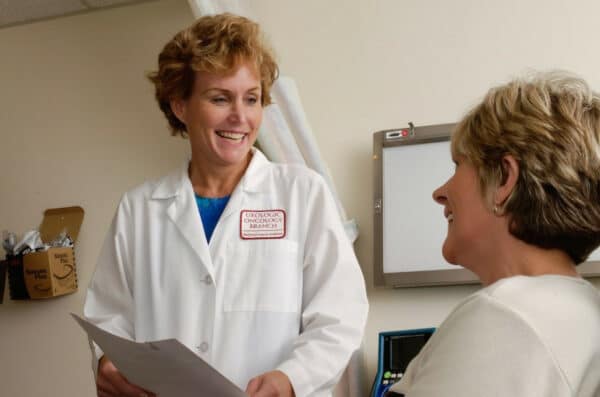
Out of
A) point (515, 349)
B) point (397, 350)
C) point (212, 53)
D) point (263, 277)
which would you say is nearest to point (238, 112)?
point (212, 53)

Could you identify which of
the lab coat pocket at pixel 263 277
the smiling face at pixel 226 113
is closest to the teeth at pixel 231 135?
the smiling face at pixel 226 113

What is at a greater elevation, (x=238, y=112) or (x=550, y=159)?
(x=238, y=112)

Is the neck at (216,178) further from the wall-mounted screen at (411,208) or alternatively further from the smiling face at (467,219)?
the wall-mounted screen at (411,208)

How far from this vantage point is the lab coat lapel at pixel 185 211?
1597 mm

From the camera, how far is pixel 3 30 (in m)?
3.61

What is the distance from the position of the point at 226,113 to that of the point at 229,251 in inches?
12.0

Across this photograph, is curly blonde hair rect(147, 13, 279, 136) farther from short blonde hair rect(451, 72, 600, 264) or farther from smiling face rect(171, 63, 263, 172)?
short blonde hair rect(451, 72, 600, 264)

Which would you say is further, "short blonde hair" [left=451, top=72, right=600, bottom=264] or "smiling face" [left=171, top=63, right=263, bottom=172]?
"smiling face" [left=171, top=63, right=263, bottom=172]

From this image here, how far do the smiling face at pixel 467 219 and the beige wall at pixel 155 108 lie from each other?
5.70 ft

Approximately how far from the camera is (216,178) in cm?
171

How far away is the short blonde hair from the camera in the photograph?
96 centimetres

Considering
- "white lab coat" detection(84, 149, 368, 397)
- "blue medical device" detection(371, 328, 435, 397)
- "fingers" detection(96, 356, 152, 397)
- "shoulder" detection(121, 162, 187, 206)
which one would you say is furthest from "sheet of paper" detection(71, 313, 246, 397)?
"blue medical device" detection(371, 328, 435, 397)

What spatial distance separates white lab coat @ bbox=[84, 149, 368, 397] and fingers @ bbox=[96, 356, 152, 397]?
0.23ft

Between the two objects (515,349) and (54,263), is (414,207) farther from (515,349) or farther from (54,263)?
(515,349)
